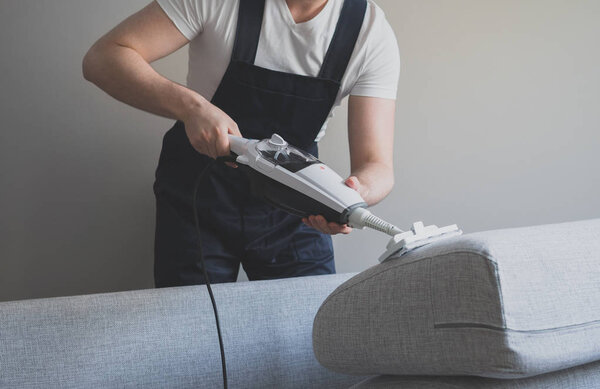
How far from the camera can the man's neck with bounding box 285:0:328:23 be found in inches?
56.4

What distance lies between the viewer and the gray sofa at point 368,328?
0.71 meters

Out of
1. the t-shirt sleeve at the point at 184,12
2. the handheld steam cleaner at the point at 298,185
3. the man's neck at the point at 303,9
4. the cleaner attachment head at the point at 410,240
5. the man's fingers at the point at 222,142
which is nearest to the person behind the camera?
the cleaner attachment head at the point at 410,240

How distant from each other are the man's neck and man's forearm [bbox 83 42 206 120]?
1.13 ft

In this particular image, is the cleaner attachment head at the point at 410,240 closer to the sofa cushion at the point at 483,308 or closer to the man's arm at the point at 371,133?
the sofa cushion at the point at 483,308

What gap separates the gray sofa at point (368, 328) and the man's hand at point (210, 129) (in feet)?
0.87

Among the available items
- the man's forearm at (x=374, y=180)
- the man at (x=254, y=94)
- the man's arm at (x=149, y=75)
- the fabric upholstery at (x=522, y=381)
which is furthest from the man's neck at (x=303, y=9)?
the fabric upholstery at (x=522, y=381)

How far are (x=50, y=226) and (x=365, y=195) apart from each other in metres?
0.97

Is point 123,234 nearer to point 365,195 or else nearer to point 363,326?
point 365,195

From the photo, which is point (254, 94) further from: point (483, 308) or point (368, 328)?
point (483, 308)

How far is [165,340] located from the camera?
1.03 m

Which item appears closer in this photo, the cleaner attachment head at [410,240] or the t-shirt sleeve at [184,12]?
the cleaner attachment head at [410,240]

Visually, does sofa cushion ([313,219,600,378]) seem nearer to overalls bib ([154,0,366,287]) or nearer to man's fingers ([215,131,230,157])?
man's fingers ([215,131,230,157])

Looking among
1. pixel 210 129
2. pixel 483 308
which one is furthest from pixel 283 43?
pixel 483 308

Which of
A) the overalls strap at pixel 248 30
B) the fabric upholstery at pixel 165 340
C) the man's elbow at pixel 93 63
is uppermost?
the overalls strap at pixel 248 30
